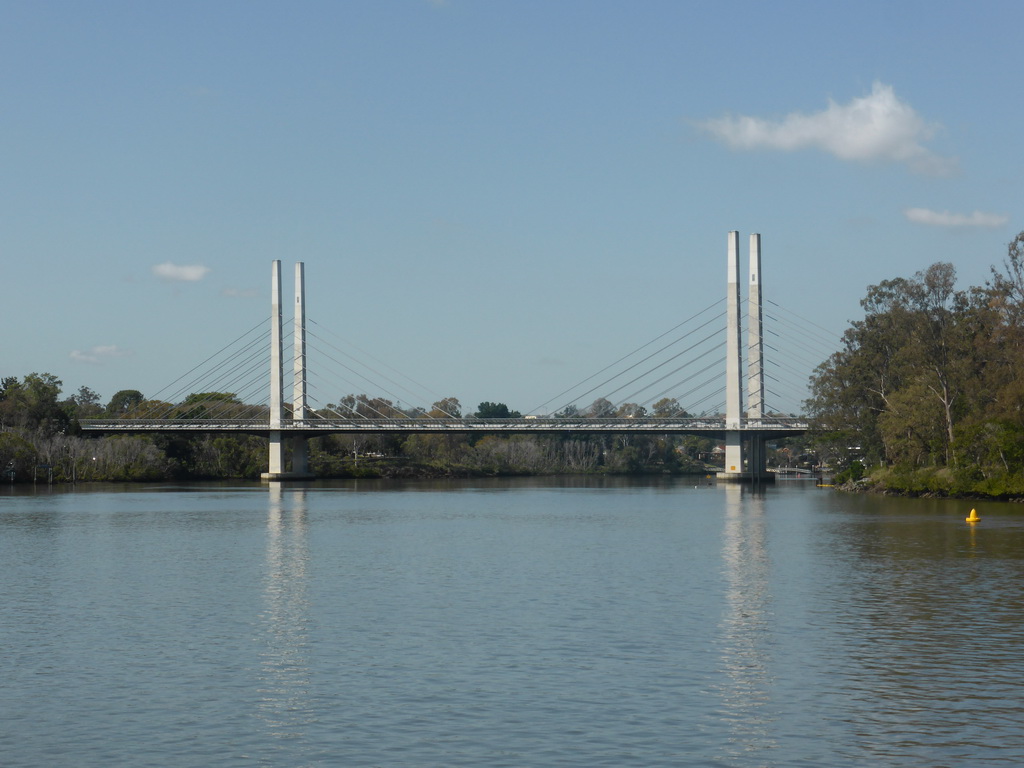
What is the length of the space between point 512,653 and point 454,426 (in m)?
106

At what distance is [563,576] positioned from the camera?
35.1 metres

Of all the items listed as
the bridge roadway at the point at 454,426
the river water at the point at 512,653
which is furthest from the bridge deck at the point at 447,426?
the river water at the point at 512,653

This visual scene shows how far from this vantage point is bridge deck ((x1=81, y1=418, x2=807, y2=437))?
389 ft

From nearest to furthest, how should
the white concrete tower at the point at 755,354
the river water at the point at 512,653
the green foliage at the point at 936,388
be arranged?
the river water at the point at 512,653, the green foliage at the point at 936,388, the white concrete tower at the point at 755,354

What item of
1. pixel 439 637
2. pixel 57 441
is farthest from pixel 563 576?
pixel 57 441

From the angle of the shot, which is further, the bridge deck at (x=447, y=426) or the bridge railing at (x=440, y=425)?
the bridge railing at (x=440, y=425)

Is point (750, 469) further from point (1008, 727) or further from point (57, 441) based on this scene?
point (1008, 727)

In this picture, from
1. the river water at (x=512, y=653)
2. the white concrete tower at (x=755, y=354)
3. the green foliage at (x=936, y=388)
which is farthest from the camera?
the white concrete tower at (x=755, y=354)

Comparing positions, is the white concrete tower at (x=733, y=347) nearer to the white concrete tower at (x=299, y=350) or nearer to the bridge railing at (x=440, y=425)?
the bridge railing at (x=440, y=425)

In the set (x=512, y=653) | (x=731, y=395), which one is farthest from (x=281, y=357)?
(x=512, y=653)

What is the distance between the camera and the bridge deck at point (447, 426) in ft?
389

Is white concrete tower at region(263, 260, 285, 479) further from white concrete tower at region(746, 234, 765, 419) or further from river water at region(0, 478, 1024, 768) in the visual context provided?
river water at region(0, 478, 1024, 768)

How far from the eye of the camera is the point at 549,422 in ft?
425

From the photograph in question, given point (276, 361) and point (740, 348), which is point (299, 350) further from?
point (740, 348)
